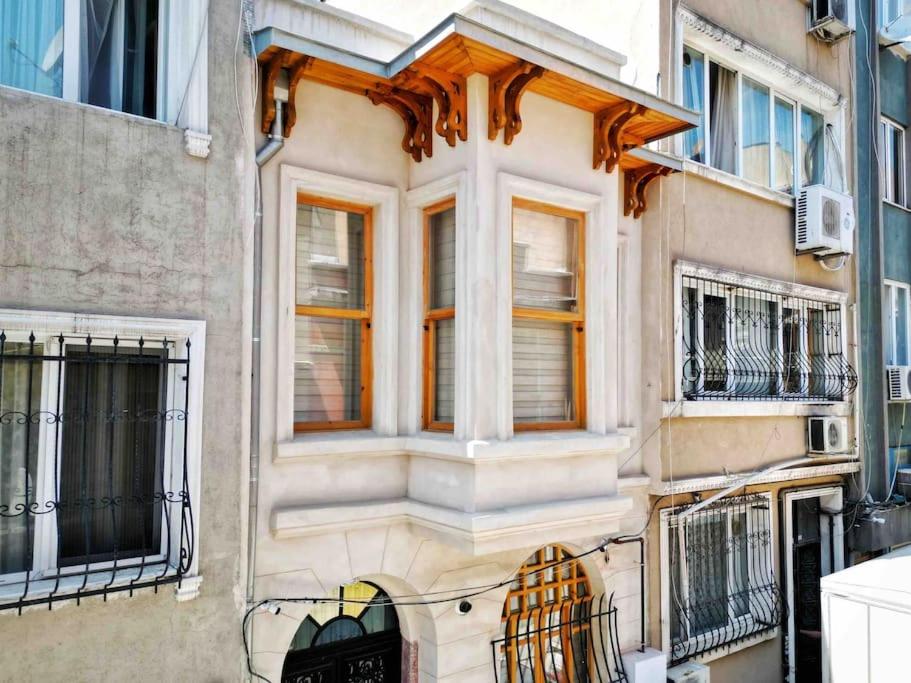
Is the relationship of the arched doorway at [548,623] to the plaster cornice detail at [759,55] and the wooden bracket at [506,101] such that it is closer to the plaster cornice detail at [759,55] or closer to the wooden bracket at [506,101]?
the wooden bracket at [506,101]

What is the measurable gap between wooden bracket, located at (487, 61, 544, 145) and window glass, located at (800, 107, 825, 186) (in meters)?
6.58

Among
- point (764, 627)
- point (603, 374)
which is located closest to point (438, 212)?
point (603, 374)

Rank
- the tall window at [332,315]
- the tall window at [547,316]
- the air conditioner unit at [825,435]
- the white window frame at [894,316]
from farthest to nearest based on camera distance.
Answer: the white window frame at [894,316] < the air conditioner unit at [825,435] < the tall window at [547,316] < the tall window at [332,315]

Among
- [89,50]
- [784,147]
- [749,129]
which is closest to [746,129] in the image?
[749,129]

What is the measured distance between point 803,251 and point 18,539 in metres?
9.50

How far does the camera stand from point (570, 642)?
7.50m

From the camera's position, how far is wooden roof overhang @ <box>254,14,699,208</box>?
516cm

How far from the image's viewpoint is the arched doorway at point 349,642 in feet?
19.8

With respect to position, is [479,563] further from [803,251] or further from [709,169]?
Result: [803,251]

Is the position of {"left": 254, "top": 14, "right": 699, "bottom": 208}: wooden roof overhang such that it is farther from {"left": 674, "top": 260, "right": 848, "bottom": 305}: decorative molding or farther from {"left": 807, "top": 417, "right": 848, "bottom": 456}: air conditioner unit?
{"left": 807, "top": 417, "right": 848, "bottom": 456}: air conditioner unit

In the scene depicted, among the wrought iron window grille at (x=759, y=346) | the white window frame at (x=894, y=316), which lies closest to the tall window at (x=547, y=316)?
the wrought iron window grille at (x=759, y=346)

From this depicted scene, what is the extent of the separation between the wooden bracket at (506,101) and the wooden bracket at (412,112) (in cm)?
62

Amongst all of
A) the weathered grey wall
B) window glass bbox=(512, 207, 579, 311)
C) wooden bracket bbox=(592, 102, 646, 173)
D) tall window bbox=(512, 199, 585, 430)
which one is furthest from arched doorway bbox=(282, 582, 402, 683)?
wooden bracket bbox=(592, 102, 646, 173)

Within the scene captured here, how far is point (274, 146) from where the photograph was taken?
5.38m
